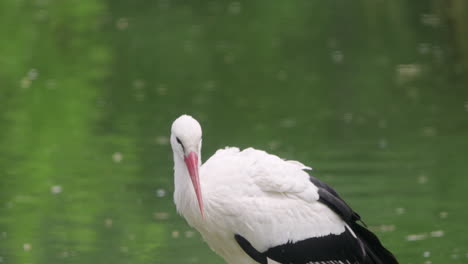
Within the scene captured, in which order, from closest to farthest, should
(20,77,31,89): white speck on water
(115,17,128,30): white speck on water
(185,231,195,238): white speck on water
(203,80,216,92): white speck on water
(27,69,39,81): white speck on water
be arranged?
(185,231,195,238): white speck on water < (203,80,216,92): white speck on water < (20,77,31,89): white speck on water < (27,69,39,81): white speck on water < (115,17,128,30): white speck on water

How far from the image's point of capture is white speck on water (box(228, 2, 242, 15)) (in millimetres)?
20391

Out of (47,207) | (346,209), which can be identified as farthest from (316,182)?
(47,207)

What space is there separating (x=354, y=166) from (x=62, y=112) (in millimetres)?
4264

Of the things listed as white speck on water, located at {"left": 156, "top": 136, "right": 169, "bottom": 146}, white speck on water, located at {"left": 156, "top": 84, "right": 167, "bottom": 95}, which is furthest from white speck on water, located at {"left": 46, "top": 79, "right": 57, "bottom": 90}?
white speck on water, located at {"left": 156, "top": 136, "right": 169, "bottom": 146}

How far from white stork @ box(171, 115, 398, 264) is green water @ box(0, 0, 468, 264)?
1.61 meters

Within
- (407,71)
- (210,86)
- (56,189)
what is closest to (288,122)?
(210,86)

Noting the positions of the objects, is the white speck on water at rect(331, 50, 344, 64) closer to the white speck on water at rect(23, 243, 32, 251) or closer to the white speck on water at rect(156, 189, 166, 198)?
the white speck on water at rect(156, 189, 166, 198)

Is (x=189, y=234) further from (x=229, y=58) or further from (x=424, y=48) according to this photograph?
(x=424, y=48)

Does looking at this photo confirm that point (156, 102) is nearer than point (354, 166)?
No

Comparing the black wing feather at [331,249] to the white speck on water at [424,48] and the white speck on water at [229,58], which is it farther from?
the white speck on water at [424,48]

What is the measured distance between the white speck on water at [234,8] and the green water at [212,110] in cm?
7

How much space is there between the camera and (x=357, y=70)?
15.6 m

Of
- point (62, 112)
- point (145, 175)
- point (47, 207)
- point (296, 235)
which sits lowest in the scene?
point (296, 235)

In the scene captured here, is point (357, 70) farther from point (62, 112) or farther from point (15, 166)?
point (15, 166)
